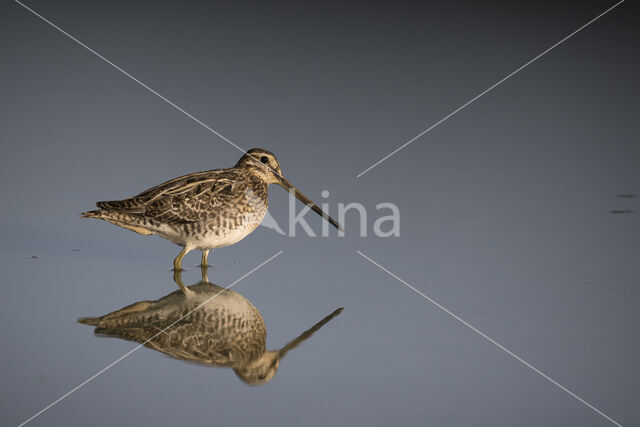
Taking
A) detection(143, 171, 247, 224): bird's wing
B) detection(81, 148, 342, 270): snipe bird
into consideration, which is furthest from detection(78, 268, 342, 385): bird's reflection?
detection(143, 171, 247, 224): bird's wing

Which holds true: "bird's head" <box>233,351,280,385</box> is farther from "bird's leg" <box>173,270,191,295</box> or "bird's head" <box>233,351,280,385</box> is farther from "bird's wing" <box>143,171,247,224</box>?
"bird's wing" <box>143,171,247,224</box>

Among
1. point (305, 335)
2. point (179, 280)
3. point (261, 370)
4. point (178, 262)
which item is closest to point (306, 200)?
point (178, 262)

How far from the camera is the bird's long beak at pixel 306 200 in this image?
870 centimetres

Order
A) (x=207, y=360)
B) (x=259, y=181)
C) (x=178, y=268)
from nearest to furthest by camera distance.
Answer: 1. (x=207, y=360)
2. (x=178, y=268)
3. (x=259, y=181)

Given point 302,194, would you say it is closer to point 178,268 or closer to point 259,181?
point 259,181

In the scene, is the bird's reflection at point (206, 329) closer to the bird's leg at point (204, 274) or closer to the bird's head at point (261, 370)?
the bird's head at point (261, 370)

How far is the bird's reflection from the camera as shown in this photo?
4992 millimetres

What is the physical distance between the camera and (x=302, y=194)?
29.3 feet

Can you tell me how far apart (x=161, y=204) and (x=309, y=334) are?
301 centimetres

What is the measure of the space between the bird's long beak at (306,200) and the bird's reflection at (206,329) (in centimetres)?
250

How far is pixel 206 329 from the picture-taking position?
216 inches

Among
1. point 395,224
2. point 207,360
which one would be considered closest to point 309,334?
point 207,360

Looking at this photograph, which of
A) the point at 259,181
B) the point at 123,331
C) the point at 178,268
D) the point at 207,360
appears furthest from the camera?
the point at 259,181

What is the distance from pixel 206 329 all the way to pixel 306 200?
3.60m
